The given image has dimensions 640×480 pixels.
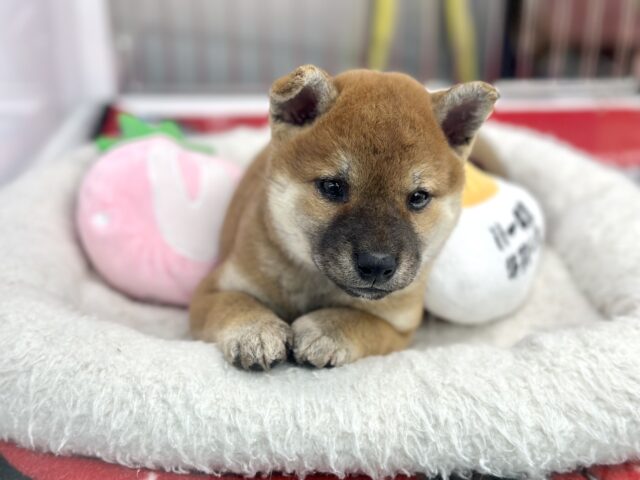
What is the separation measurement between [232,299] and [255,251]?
0.45ft

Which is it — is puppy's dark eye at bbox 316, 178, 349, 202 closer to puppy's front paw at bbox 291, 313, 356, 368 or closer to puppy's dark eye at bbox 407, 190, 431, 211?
puppy's dark eye at bbox 407, 190, 431, 211

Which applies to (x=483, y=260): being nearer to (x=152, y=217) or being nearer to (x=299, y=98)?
(x=299, y=98)

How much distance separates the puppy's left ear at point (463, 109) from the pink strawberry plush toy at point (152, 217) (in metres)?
0.93

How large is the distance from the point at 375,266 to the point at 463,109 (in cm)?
50

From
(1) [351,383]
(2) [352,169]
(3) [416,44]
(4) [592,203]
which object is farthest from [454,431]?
(3) [416,44]

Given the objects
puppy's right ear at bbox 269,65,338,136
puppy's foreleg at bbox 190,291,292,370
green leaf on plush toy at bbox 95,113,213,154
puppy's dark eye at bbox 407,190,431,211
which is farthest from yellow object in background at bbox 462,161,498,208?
green leaf on plush toy at bbox 95,113,213,154

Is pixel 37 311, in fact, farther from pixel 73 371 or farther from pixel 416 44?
pixel 416 44

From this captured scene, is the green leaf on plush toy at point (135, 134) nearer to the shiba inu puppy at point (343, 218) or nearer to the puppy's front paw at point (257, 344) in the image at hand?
the shiba inu puppy at point (343, 218)

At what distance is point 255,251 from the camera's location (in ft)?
5.66

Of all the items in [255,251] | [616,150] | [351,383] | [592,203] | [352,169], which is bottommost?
[616,150]

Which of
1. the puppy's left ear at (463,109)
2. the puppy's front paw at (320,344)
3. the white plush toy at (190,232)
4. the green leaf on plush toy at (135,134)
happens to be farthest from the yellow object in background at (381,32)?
the puppy's front paw at (320,344)

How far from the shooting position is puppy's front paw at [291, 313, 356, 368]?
4.96 feet

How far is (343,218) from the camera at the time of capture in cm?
146

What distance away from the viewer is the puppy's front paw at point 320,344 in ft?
4.96
